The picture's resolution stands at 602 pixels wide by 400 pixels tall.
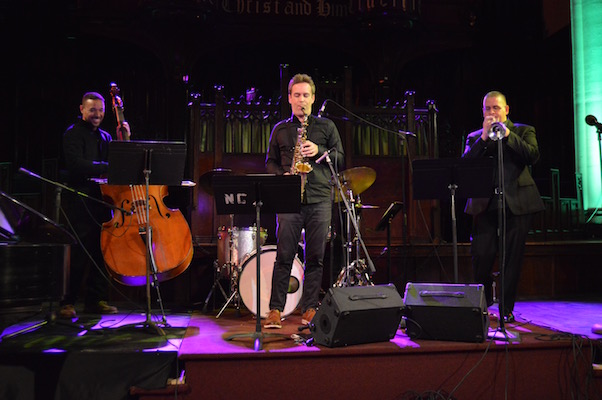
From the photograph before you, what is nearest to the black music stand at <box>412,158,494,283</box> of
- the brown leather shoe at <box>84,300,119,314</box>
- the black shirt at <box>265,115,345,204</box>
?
the black shirt at <box>265,115,345,204</box>

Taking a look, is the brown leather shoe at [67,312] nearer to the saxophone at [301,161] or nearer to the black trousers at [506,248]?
the saxophone at [301,161]

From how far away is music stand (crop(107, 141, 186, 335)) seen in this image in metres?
4.47

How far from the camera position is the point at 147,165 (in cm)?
450

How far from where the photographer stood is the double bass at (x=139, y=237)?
197 inches

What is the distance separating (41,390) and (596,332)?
161 inches

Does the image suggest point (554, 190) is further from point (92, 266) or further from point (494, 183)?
point (92, 266)

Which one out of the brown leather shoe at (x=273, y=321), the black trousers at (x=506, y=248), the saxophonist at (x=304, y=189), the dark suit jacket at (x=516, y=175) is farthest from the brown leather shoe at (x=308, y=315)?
the dark suit jacket at (x=516, y=175)

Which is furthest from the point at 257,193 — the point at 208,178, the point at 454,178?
the point at 208,178

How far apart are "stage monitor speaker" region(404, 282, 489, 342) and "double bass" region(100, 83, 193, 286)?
1996 millimetres

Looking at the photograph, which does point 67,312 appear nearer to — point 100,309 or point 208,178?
point 100,309

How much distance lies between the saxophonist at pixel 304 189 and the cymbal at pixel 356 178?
0.61 meters

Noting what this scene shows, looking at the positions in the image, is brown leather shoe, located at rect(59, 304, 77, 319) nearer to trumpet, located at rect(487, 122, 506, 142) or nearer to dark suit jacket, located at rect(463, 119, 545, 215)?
dark suit jacket, located at rect(463, 119, 545, 215)

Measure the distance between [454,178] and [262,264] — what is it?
196 centimetres

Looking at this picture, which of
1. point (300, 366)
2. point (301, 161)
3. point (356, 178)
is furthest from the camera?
point (356, 178)
